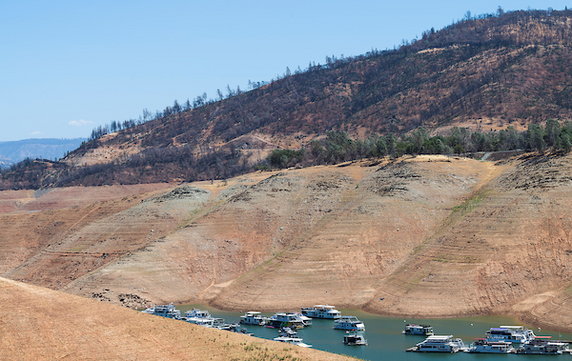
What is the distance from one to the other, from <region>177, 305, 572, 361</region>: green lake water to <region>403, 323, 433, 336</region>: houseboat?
2.54ft

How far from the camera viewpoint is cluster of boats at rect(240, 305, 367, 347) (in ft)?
266

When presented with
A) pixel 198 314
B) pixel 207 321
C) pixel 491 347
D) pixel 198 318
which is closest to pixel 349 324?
pixel 207 321

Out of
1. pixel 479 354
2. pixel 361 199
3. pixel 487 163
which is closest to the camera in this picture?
pixel 479 354

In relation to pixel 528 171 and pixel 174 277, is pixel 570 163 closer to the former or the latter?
pixel 528 171

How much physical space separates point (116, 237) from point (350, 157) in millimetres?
49509

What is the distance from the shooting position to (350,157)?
16425 centimetres

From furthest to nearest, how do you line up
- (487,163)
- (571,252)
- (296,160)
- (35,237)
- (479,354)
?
(296,160) → (35,237) → (487,163) → (571,252) → (479,354)

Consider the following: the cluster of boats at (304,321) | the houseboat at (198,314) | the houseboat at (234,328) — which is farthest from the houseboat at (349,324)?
the houseboat at (198,314)

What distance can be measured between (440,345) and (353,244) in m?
34.3

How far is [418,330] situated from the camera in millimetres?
83188

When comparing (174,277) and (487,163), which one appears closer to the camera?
(174,277)

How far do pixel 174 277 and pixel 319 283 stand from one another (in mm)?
22020

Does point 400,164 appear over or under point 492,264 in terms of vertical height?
over

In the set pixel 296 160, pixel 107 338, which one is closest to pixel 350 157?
pixel 296 160
